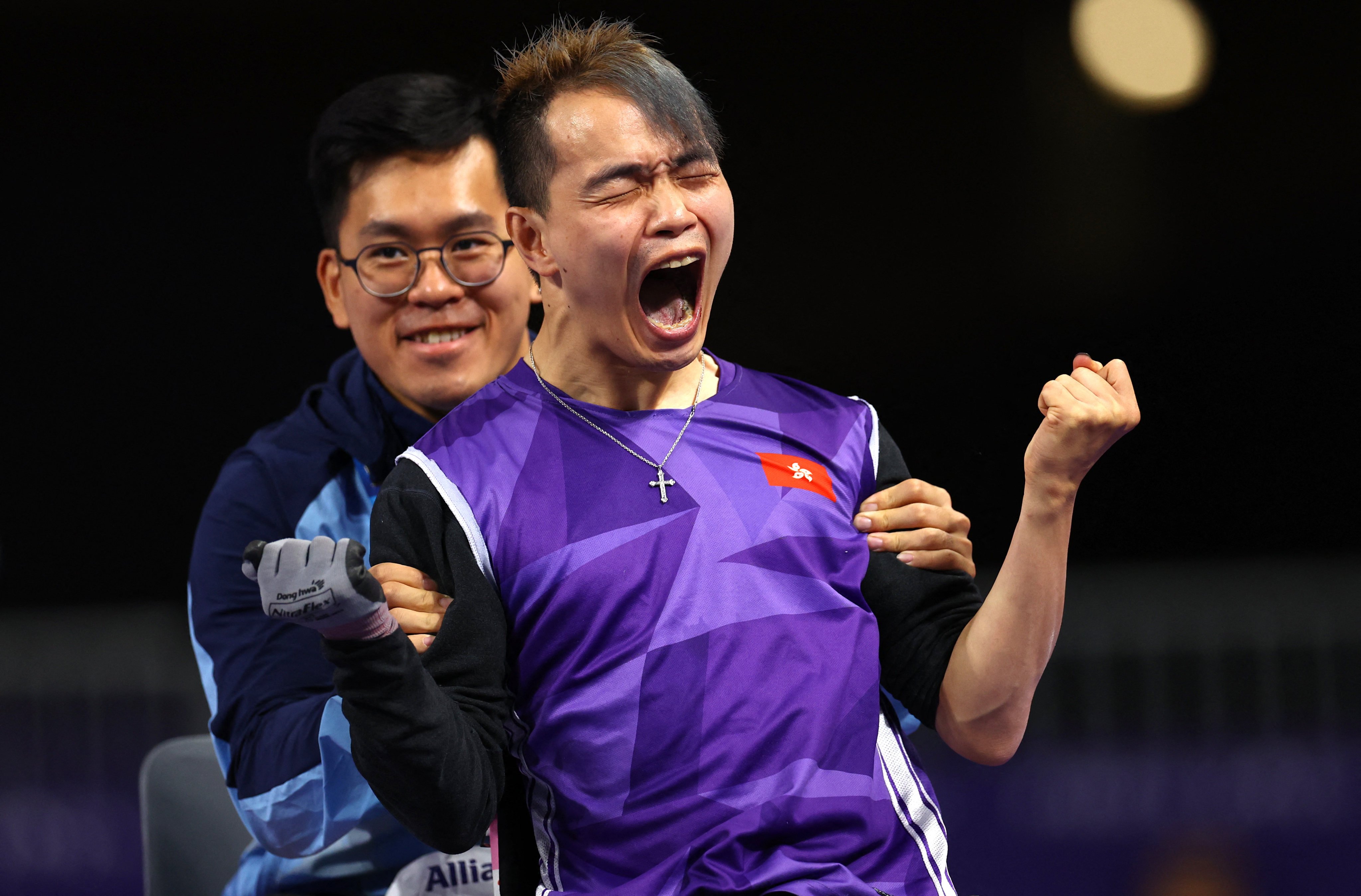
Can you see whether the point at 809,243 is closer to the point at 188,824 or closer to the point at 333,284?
the point at 333,284

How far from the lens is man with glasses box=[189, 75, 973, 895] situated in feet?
6.55

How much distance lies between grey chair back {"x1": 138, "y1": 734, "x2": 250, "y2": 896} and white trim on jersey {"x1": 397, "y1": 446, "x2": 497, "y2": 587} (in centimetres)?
98

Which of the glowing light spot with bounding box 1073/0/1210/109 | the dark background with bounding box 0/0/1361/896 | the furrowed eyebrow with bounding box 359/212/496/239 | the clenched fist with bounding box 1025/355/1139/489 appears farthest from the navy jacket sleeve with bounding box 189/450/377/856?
the glowing light spot with bounding box 1073/0/1210/109

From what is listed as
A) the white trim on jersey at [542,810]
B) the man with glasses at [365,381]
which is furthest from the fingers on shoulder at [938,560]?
the man with glasses at [365,381]

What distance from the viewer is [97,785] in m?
4.57

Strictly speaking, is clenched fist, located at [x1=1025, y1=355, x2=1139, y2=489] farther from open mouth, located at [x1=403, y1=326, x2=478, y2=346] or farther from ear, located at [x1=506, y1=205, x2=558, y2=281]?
open mouth, located at [x1=403, y1=326, x2=478, y2=346]

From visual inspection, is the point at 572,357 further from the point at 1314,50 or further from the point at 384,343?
the point at 1314,50

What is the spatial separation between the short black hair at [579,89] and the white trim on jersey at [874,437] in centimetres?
36

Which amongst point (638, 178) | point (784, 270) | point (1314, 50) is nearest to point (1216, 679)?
point (784, 270)

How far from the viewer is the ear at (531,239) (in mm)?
1541

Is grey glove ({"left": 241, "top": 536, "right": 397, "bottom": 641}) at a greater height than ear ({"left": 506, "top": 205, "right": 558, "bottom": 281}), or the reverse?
ear ({"left": 506, "top": 205, "right": 558, "bottom": 281})

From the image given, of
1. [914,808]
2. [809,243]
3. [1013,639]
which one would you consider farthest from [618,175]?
[809,243]

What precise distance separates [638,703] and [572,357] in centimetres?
42

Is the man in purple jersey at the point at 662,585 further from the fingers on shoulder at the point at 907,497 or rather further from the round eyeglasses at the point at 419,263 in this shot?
the round eyeglasses at the point at 419,263
